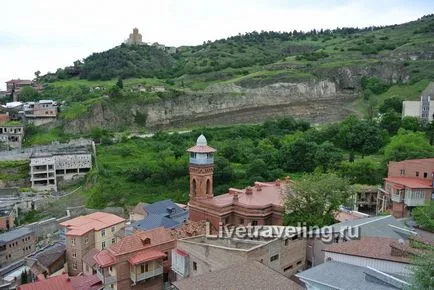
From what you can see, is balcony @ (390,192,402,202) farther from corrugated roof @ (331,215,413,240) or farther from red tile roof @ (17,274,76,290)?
red tile roof @ (17,274,76,290)

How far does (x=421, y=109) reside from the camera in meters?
65.6

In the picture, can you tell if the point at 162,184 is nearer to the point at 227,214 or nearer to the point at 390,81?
the point at 227,214

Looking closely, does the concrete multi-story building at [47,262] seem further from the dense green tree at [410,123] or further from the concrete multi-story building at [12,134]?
the dense green tree at [410,123]

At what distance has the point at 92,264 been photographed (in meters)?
29.8

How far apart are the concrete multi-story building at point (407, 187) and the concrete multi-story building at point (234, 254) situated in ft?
47.5

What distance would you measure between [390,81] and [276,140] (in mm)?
45263

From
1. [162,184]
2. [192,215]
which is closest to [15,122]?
[162,184]

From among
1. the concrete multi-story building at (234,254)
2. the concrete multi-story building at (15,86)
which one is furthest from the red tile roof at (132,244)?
the concrete multi-story building at (15,86)

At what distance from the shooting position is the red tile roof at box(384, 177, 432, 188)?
3344 cm

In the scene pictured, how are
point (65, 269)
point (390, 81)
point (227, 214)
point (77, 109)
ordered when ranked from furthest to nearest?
point (390, 81)
point (77, 109)
point (65, 269)
point (227, 214)

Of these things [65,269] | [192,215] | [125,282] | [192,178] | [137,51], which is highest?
[137,51]

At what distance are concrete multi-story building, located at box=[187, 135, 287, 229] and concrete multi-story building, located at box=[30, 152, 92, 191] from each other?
32123 mm

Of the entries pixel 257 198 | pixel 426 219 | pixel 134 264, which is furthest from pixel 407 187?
pixel 134 264

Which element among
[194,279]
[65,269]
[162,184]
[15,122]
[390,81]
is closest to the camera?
[194,279]
